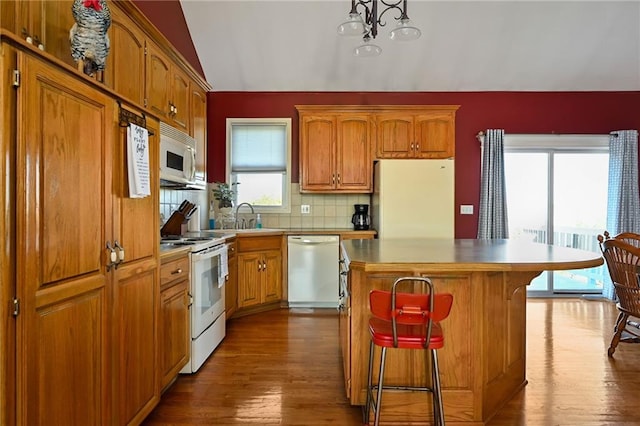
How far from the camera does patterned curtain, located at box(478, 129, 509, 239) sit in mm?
4430

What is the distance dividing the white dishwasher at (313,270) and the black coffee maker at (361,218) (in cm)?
49

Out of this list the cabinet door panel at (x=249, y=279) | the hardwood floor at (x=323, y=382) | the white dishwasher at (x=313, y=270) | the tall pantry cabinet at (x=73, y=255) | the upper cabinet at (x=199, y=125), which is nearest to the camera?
the tall pantry cabinet at (x=73, y=255)

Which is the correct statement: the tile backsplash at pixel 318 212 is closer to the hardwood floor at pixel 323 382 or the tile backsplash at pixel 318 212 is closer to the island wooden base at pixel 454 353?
the hardwood floor at pixel 323 382

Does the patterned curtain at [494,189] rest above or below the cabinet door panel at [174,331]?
above

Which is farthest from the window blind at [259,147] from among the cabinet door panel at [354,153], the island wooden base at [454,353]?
the island wooden base at [454,353]

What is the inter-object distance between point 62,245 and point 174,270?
102 cm

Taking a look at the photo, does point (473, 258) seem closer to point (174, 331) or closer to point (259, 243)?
point (174, 331)

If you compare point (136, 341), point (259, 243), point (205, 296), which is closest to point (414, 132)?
point (259, 243)

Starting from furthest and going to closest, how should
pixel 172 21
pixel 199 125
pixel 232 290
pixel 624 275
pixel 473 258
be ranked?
pixel 199 125 → pixel 232 290 → pixel 172 21 → pixel 624 275 → pixel 473 258

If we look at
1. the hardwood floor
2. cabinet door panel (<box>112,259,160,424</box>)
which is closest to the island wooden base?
the hardwood floor

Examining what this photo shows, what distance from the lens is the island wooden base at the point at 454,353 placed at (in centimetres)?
189

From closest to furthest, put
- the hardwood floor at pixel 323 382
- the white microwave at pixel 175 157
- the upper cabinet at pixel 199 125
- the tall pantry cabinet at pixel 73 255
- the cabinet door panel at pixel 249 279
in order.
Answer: the tall pantry cabinet at pixel 73 255
the hardwood floor at pixel 323 382
the white microwave at pixel 175 157
the upper cabinet at pixel 199 125
the cabinet door panel at pixel 249 279

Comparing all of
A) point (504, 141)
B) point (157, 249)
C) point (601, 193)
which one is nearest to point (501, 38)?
point (504, 141)

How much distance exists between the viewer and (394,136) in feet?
14.3
